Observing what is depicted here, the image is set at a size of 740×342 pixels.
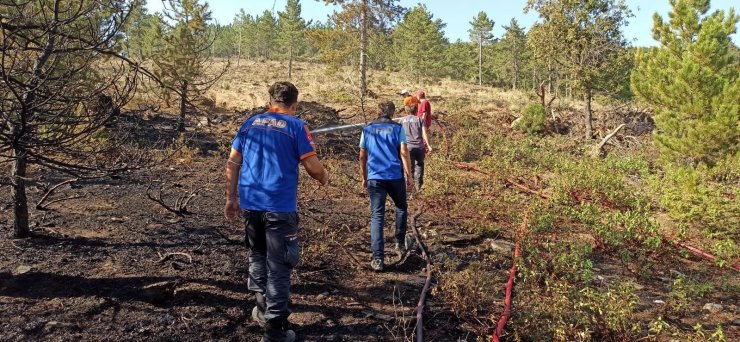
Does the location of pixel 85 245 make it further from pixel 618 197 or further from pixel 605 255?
pixel 618 197

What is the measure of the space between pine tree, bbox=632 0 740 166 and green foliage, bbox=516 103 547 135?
5.88m

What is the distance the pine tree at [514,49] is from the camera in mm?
50406

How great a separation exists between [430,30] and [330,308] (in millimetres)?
44973

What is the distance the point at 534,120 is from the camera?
17672mm

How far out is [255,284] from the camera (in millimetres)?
3674

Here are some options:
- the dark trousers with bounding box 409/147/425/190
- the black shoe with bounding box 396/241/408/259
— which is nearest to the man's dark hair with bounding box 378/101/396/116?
the black shoe with bounding box 396/241/408/259

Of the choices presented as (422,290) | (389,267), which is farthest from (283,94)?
(389,267)

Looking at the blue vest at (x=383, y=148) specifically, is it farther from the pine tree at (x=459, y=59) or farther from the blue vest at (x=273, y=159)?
the pine tree at (x=459, y=59)

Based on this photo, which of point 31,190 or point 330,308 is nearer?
point 330,308

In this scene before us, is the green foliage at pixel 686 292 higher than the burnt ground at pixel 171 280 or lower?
lower

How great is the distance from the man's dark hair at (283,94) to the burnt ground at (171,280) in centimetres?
139

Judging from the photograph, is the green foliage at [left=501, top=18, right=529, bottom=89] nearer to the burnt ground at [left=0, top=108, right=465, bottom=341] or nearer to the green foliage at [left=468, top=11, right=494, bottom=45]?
the green foliage at [left=468, top=11, right=494, bottom=45]

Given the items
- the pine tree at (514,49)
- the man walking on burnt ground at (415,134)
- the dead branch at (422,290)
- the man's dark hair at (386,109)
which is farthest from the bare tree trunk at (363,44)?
the pine tree at (514,49)

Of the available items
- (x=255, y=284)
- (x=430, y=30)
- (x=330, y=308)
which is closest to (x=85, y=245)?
(x=255, y=284)
